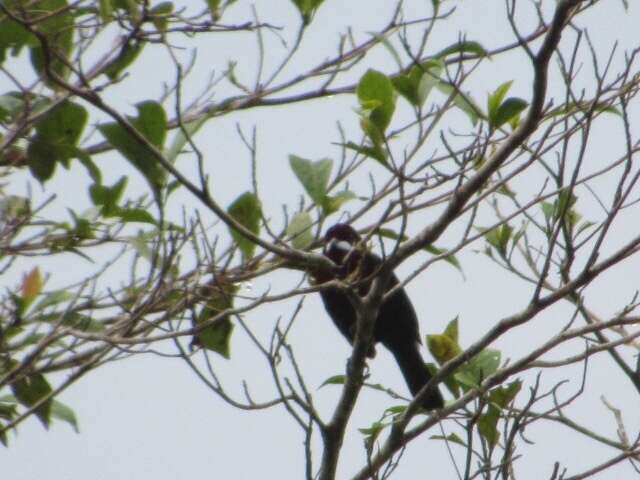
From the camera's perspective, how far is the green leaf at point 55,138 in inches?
97.3

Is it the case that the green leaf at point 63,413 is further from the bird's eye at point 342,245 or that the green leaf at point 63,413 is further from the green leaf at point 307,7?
the bird's eye at point 342,245

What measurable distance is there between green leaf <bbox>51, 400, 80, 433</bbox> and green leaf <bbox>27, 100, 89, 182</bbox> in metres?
0.55

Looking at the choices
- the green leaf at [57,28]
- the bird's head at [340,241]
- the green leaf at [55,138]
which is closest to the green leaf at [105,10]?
the green leaf at [57,28]

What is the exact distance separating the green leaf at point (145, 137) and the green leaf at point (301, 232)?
1.46ft

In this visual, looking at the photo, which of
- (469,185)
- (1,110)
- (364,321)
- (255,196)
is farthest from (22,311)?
(469,185)

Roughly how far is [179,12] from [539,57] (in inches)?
42.7

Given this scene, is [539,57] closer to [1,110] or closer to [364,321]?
[364,321]

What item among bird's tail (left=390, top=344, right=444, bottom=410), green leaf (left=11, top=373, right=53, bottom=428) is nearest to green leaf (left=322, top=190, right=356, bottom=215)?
Result: green leaf (left=11, top=373, right=53, bottom=428)

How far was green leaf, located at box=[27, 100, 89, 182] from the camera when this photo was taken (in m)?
2.47

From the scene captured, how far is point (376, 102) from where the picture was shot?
7.65ft

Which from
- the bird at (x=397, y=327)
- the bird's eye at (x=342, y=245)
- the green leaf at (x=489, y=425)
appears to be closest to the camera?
the green leaf at (x=489, y=425)

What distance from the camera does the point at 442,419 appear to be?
2.83 meters

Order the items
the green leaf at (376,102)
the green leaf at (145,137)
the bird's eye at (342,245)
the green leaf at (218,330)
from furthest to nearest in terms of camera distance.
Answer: the bird's eye at (342,245)
the green leaf at (218,330)
the green leaf at (376,102)
the green leaf at (145,137)

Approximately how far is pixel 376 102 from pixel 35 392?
1.04 meters
